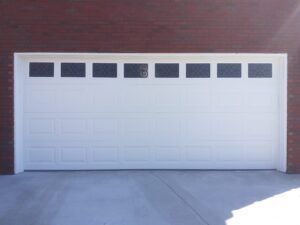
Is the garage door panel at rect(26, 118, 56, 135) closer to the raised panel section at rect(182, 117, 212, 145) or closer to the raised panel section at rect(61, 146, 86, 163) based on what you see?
the raised panel section at rect(61, 146, 86, 163)

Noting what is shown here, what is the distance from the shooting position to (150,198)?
311 inches

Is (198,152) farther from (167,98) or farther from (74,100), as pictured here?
(74,100)

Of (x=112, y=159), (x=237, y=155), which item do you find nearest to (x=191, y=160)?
(x=237, y=155)

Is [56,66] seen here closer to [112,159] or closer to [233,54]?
[112,159]

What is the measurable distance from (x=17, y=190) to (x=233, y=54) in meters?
5.08

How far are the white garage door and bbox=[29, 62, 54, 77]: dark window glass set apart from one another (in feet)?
0.07

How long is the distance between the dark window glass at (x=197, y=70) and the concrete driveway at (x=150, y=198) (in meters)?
2.03

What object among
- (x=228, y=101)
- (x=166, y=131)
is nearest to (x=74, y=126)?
(x=166, y=131)

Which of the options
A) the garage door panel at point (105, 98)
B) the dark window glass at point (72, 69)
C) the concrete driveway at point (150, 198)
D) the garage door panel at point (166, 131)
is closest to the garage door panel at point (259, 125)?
the concrete driveway at point (150, 198)

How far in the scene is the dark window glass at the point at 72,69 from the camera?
1041 centimetres

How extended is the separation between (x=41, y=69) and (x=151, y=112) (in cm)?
246

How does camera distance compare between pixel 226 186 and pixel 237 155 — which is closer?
pixel 226 186

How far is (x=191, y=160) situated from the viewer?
1058 centimetres

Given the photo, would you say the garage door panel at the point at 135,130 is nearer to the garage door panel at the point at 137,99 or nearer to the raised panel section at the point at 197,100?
the garage door panel at the point at 137,99
